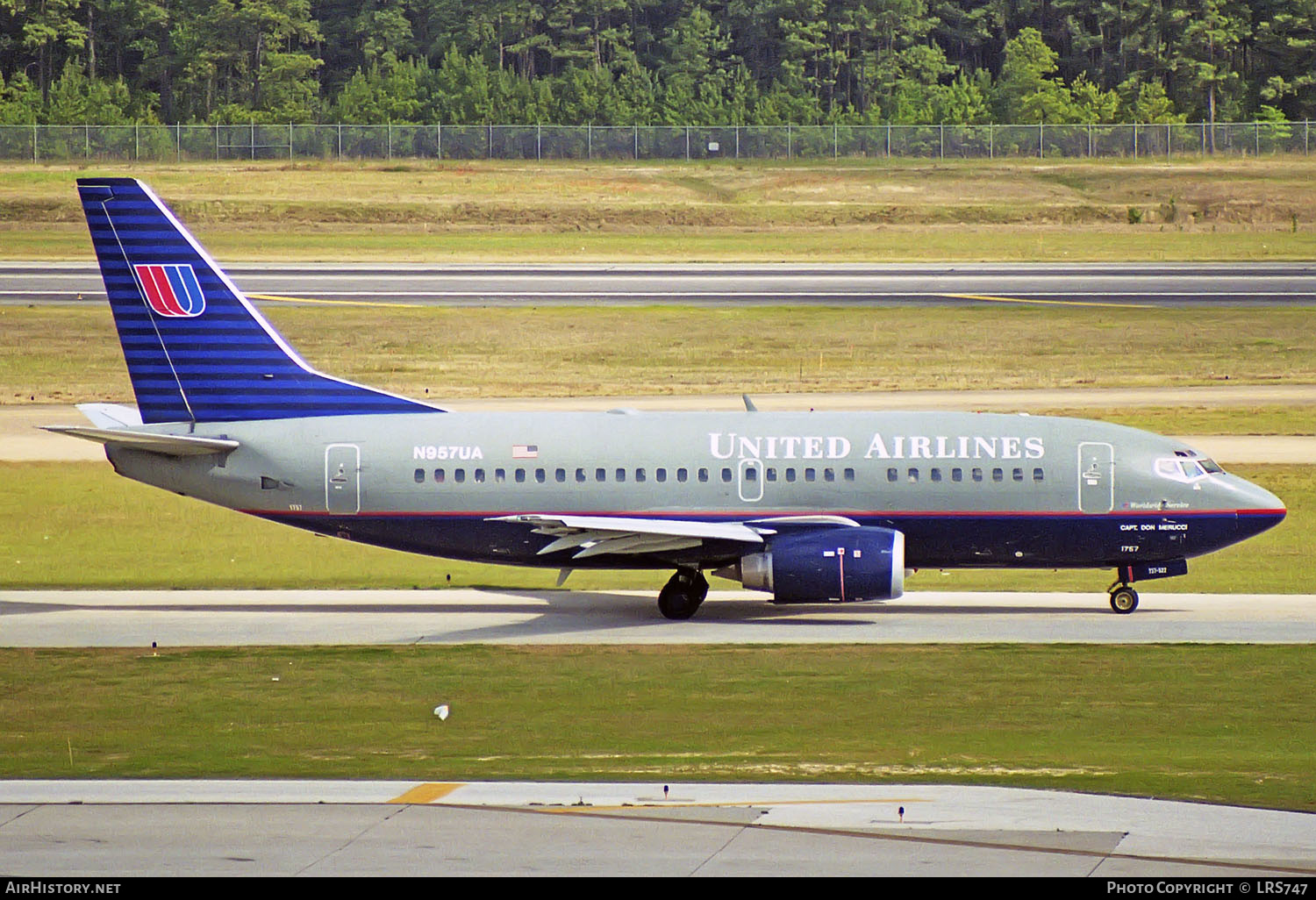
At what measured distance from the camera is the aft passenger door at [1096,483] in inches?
1296

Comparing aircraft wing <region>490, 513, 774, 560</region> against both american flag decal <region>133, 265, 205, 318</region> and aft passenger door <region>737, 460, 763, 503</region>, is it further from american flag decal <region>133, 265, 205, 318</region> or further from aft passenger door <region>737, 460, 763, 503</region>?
american flag decal <region>133, 265, 205, 318</region>

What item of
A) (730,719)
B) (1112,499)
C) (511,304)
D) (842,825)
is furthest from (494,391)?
(842,825)

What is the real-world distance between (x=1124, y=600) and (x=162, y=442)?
18.0m

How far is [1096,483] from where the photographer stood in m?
32.9

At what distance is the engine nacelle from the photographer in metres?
31.6

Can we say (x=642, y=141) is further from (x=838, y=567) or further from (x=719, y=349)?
(x=838, y=567)

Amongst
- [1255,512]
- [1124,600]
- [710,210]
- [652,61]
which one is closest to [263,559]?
[1124,600]

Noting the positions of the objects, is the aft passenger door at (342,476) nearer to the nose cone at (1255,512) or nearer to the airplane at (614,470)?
the airplane at (614,470)

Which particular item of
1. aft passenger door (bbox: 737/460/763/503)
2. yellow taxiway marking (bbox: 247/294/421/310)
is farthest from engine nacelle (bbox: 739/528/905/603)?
yellow taxiway marking (bbox: 247/294/421/310)

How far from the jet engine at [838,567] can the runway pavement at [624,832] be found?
37.6 ft

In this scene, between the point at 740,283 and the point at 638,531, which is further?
the point at 740,283

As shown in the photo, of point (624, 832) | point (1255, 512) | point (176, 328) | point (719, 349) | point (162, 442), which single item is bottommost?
point (624, 832)

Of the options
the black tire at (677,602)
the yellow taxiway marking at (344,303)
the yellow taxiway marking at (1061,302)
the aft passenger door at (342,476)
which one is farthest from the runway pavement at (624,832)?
the yellow taxiway marking at (1061,302)
